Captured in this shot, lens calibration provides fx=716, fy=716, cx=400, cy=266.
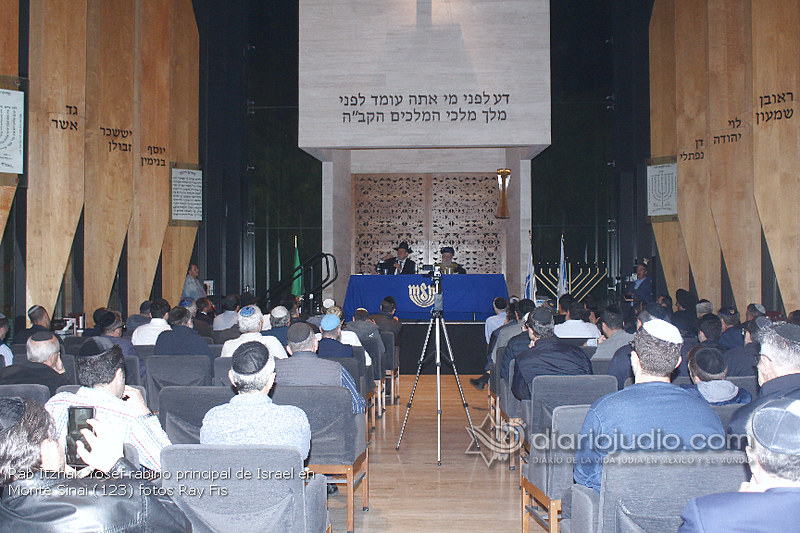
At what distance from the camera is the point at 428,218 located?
14.7 meters

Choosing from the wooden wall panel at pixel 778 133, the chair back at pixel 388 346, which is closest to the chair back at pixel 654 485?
the chair back at pixel 388 346

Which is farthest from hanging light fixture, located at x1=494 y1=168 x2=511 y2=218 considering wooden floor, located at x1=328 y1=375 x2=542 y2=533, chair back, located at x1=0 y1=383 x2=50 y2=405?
chair back, located at x1=0 y1=383 x2=50 y2=405

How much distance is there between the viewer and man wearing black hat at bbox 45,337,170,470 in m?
2.61

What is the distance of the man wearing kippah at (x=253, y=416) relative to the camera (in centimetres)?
286

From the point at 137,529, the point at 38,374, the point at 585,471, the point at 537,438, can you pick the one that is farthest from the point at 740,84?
the point at 137,529

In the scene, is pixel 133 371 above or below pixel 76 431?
below

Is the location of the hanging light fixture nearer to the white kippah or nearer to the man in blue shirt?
the white kippah

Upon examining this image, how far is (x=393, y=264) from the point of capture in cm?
1287

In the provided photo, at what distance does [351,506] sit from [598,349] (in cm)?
244

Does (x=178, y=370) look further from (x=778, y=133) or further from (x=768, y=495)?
(x=778, y=133)

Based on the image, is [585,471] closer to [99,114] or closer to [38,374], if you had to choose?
[38,374]

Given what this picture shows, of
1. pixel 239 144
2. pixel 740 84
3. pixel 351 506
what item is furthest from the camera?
pixel 239 144

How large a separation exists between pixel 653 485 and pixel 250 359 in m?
1.61

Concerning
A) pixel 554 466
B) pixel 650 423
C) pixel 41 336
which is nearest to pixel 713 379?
pixel 554 466
